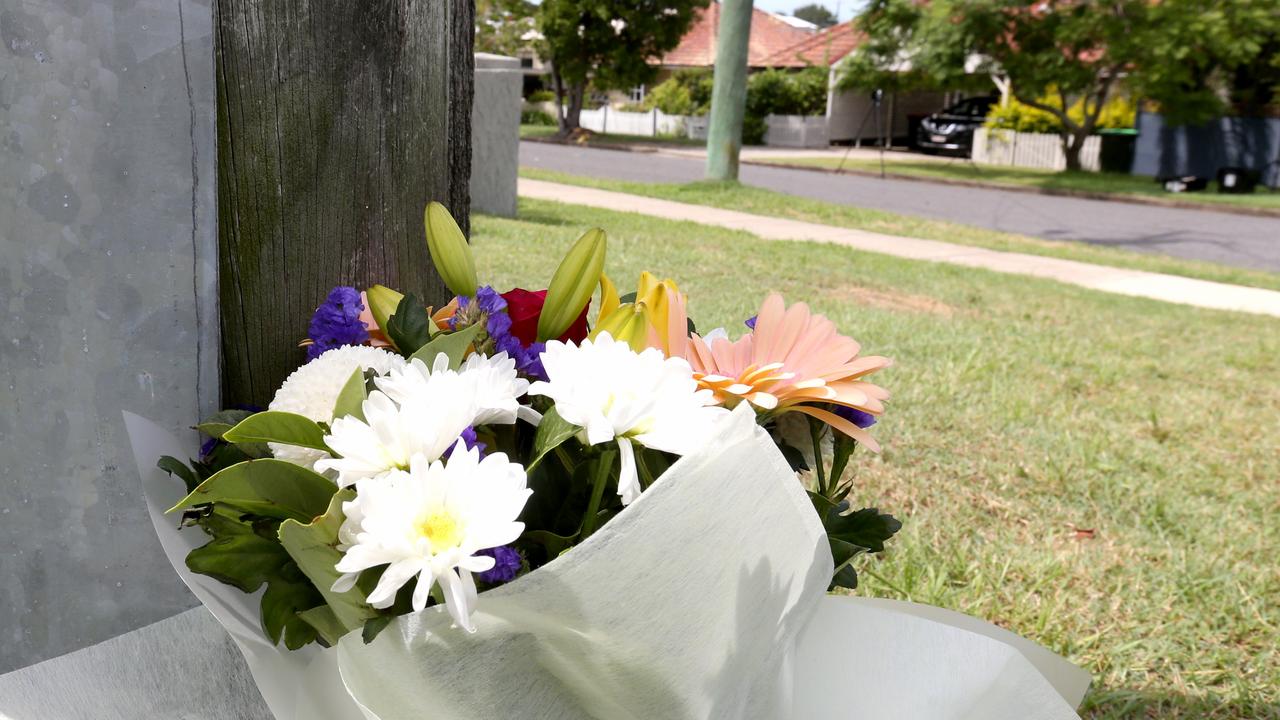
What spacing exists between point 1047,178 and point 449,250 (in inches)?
889

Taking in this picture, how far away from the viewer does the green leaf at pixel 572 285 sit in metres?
1.11

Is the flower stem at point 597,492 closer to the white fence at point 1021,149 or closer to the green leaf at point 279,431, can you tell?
the green leaf at point 279,431

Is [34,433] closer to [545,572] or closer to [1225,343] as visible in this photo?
[545,572]

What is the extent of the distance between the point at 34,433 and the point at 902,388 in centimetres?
368

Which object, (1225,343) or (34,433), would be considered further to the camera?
(1225,343)

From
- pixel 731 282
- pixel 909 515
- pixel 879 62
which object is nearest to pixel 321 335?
pixel 909 515

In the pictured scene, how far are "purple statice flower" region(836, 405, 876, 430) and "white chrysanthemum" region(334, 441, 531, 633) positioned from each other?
0.40 metres

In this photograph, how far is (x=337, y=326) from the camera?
1131mm

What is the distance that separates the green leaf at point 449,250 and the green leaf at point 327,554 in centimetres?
32

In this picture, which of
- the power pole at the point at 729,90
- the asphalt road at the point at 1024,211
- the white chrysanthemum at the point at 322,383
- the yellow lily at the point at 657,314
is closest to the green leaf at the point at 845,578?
the yellow lily at the point at 657,314

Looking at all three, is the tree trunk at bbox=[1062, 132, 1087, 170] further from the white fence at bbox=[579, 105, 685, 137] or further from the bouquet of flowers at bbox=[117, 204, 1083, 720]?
the bouquet of flowers at bbox=[117, 204, 1083, 720]

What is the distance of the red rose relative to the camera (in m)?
1.15

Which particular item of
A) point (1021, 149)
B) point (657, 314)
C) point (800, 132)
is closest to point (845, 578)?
point (657, 314)

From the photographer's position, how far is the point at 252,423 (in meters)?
0.90
